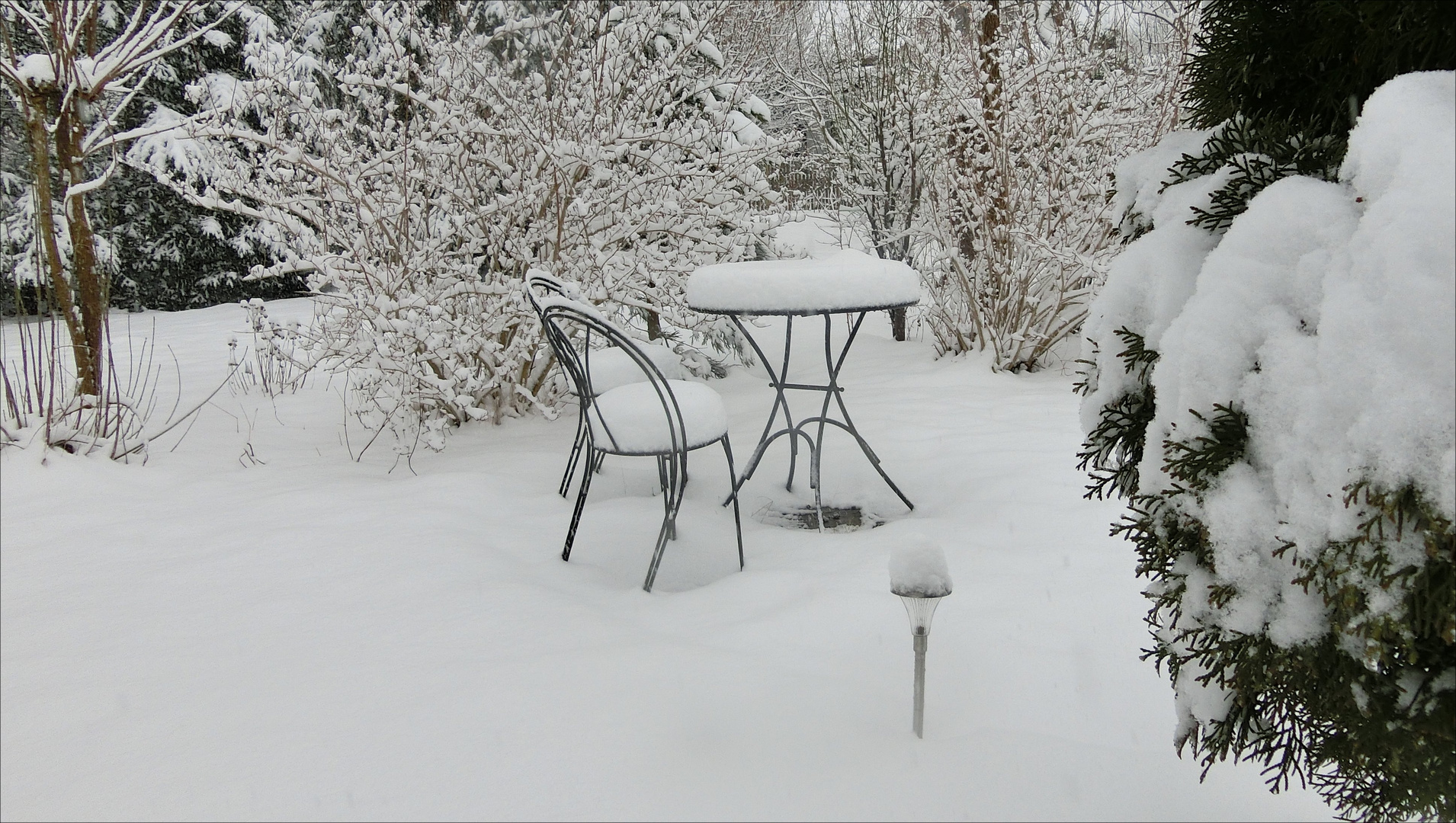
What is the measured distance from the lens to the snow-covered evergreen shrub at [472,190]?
12.0 ft

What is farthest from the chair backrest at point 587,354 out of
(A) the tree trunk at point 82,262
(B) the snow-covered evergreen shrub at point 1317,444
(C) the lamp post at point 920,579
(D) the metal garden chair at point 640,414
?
(A) the tree trunk at point 82,262

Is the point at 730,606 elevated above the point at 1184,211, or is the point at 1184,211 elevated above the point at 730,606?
the point at 1184,211

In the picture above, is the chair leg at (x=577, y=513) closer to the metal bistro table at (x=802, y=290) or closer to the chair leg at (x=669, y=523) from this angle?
the chair leg at (x=669, y=523)

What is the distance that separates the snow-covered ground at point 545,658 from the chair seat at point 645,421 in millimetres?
416

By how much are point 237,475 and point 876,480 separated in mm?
2498

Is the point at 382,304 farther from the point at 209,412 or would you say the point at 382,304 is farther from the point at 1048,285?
the point at 1048,285

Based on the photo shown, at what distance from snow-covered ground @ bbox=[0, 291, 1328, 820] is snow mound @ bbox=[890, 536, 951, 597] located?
0.07 meters

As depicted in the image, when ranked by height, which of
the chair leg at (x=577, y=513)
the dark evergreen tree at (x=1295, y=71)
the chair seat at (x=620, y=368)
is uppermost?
the dark evergreen tree at (x=1295, y=71)

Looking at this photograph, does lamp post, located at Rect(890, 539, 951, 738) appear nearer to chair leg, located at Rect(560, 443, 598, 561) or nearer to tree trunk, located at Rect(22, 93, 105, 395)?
chair leg, located at Rect(560, 443, 598, 561)

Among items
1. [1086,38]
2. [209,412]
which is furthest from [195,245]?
[1086,38]

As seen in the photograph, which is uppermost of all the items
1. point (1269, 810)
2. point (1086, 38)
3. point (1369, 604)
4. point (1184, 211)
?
point (1086, 38)

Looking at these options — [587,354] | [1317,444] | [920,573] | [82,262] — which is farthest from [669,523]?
[82,262]

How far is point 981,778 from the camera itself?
5.32 ft

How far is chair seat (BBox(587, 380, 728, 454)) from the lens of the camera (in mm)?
2553
